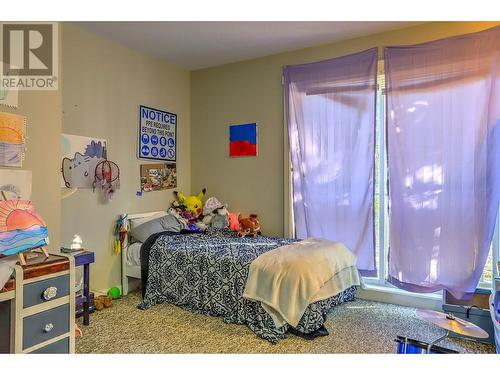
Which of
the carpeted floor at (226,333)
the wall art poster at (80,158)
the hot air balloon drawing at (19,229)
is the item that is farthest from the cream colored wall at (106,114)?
the hot air balloon drawing at (19,229)

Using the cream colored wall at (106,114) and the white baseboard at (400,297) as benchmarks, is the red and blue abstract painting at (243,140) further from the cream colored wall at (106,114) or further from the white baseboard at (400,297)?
the white baseboard at (400,297)

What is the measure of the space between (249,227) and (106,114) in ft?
6.27

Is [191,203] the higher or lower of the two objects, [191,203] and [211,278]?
the higher

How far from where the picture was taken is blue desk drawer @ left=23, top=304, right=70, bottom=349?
1.36 meters

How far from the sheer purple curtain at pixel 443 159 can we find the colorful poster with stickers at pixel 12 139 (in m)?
2.85

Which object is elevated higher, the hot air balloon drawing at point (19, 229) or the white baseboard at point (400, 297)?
the hot air balloon drawing at point (19, 229)

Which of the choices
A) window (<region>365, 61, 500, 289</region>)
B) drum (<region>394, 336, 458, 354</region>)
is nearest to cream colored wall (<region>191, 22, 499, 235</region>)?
window (<region>365, 61, 500, 289</region>)

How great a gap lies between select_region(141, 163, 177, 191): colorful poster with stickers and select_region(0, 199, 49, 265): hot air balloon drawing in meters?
2.16

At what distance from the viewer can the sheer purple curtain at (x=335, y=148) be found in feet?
10.3

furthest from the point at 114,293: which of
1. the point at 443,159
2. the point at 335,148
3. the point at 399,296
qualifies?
the point at 443,159

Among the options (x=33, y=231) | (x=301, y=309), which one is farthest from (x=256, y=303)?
(x=33, y=231)

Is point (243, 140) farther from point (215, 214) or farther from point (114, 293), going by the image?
point (114, 293)

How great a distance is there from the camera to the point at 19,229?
1.41 metres

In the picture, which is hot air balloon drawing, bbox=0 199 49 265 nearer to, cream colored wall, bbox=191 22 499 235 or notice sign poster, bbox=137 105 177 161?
notice sign poster, bbox=137 105 177 161
